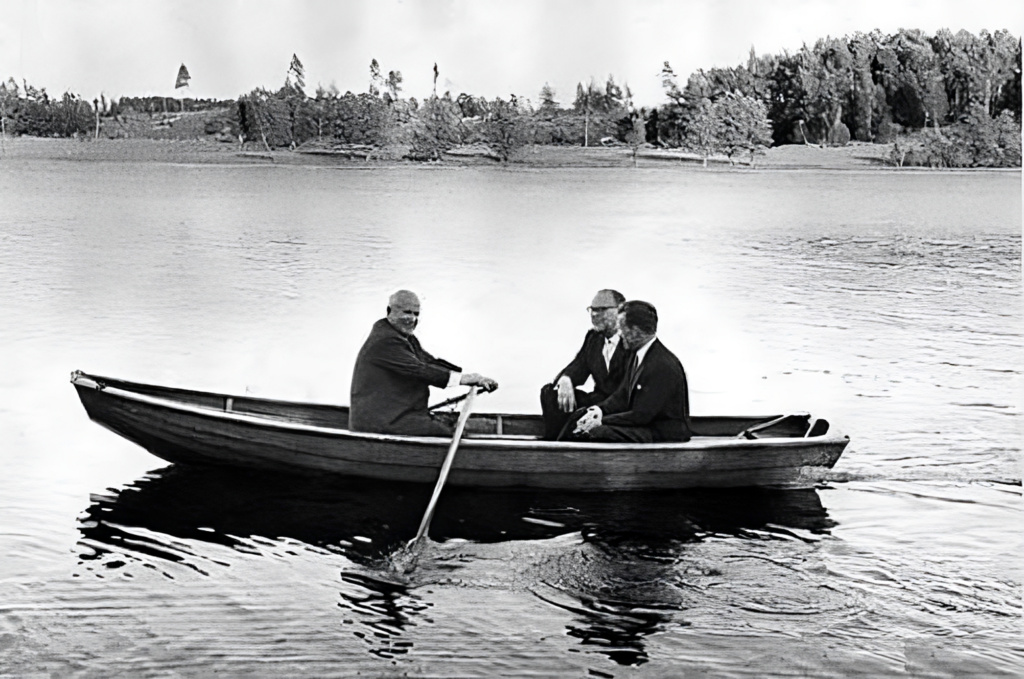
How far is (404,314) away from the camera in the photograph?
789 centimetres

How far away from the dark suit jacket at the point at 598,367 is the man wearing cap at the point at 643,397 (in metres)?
0.19

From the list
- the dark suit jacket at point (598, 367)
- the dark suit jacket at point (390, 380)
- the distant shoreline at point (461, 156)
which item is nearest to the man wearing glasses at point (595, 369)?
the dark suit jacket at point (598, 367)

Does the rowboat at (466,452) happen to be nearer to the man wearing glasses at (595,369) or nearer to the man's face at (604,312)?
the man wearing glasses at (595,369)

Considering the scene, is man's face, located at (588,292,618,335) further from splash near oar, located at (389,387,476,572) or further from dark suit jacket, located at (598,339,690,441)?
splash near oar, located at (389,387,476,572)

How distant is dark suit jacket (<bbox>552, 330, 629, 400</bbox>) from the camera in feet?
26.7

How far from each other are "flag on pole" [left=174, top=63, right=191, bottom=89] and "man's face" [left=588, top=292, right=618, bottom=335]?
984 inches

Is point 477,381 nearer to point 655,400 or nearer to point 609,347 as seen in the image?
point 609,347

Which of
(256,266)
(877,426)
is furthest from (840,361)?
(256,266)

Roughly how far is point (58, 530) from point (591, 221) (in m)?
24.5

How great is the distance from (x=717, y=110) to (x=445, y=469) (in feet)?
125

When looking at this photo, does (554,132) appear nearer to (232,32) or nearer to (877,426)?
(232,32)

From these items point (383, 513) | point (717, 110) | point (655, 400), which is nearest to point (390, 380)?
point (383, 513)

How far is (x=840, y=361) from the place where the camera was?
45.6 feet

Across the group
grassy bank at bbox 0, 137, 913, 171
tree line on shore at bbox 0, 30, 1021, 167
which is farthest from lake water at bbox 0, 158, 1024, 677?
grassy bank at bbox 0, 137, 913, 171
